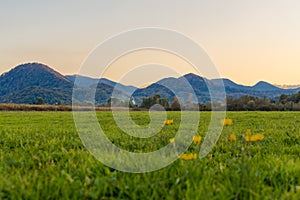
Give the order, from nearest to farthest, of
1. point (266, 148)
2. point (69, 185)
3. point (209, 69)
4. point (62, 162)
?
point (69, 185), point (62, 162), point (209, 69), point (266, 148)

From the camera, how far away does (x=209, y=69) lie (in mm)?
5605

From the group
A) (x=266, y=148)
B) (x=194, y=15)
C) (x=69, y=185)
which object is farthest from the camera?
(x=194, y=15)

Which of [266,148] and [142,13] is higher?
[142,13]

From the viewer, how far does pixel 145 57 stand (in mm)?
6758

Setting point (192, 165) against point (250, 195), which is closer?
point (250, 195)

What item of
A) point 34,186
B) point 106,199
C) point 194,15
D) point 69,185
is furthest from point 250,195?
point 194,15

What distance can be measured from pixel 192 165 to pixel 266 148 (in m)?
3.25

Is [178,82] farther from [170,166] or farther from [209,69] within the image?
[170,166]

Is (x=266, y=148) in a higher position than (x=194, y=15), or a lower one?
lower

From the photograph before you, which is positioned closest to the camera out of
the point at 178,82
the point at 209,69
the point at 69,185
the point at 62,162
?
the point at 69,185

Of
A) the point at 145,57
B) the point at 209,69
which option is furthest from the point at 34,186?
the point at 145,57

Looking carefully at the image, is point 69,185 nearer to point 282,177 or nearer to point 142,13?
point 282,177

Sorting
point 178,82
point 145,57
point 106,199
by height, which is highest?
point 145,57

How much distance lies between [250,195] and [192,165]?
3.22 feet
